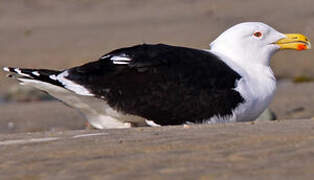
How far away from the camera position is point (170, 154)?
502 cm

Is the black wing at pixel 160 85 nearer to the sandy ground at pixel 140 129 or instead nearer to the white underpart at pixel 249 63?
the white underpart at pixel 249 63

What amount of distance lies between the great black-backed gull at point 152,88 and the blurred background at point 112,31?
5.15 m

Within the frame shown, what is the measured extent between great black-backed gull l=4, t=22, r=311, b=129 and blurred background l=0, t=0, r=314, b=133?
515 cm

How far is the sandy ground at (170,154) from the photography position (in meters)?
4.51

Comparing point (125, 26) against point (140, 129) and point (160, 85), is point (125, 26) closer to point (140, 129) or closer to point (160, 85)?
point (160, 85)

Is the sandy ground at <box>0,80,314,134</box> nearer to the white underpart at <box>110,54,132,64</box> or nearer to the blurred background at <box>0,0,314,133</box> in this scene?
the blurred background at <box>0,0,314,133</box>

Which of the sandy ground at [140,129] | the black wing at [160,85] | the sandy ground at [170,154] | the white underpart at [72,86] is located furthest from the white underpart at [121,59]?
the sandy ground at [170,154]

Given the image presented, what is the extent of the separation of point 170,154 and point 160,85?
7.75 ft

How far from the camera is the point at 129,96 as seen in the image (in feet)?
24.1

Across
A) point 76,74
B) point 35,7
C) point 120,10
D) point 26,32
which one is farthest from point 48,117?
point 35,7

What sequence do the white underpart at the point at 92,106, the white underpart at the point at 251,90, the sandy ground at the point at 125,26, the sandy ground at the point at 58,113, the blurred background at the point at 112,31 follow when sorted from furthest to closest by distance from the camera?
the sandy ground at the point at 125,26, the blurred background at the point at 112,31, the sandy ground at the point at 58,113, the white underpart at the point at 251,90, the white underpart at the point at 92,106

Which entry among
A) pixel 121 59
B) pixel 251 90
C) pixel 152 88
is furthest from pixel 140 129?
pixel 251 90

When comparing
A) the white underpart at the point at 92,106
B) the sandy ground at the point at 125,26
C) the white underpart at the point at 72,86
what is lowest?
the white underpart at the point at 92,106

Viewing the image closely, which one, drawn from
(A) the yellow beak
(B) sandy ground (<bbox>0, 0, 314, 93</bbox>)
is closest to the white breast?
(A) the yellow beak
